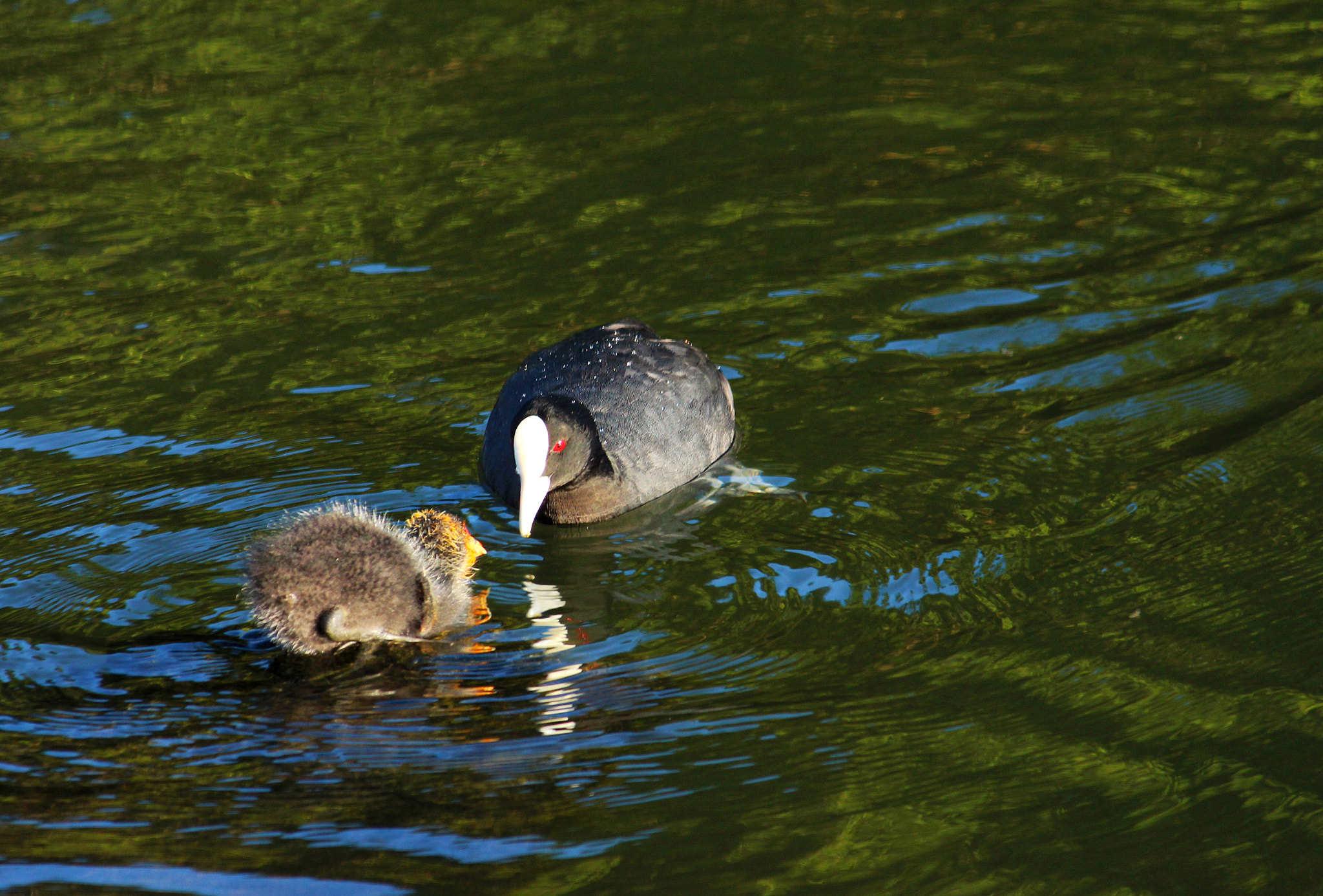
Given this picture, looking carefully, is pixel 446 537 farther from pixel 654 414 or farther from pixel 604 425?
pixel 654 414

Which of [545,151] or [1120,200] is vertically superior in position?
[545,151]

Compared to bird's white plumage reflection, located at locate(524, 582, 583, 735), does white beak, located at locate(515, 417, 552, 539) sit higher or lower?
A: higher

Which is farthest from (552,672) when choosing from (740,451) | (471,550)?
(740,451)

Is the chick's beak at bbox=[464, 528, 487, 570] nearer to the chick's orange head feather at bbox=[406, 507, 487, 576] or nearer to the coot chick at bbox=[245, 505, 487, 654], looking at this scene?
the chick's orange head feather at bbox=[406, 507, 487, 576]

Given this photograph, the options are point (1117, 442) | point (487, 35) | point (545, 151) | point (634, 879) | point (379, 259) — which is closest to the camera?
point (634, 879)

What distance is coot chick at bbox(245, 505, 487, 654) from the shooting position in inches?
154

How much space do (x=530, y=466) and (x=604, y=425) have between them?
58cm

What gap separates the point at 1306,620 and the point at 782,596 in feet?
4.74

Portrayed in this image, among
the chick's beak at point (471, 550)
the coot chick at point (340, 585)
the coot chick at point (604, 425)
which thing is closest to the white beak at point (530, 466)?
the coot chick at point (604, 425)

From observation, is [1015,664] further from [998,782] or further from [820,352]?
[820,352]

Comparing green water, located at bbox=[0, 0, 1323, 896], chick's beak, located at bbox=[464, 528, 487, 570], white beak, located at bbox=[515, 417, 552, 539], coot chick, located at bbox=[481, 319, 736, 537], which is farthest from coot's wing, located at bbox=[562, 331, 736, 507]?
chick's beak, located at bbox=[464, 528, 487, 570]

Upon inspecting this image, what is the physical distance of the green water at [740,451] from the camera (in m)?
3.35

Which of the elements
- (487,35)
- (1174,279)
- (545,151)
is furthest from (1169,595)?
(487,35)

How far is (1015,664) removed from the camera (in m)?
3.87
